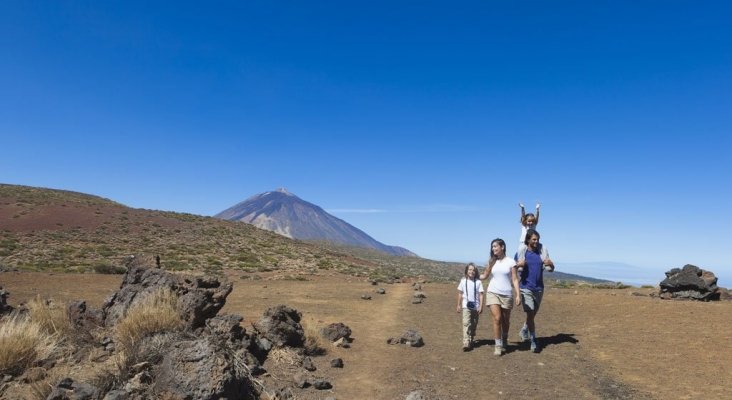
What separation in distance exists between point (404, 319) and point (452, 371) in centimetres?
586

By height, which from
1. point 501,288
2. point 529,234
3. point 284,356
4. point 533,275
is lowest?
point 284,356

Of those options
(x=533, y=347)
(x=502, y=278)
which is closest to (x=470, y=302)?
(x=502, y=278)

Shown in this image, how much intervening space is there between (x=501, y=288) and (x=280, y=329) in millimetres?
4095

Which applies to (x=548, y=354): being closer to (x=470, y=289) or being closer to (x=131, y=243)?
(x=470, y=289)

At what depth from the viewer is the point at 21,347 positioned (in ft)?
19.3

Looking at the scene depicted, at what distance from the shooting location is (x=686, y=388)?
6426mm

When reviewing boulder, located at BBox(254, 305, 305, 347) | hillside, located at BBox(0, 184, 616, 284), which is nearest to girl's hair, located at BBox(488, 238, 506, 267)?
boulder, located at BBox(254, 305, 305, 347)

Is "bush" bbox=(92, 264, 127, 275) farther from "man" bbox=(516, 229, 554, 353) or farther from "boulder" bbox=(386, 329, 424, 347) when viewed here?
"man" bbox=(516, 229, 554, 353)

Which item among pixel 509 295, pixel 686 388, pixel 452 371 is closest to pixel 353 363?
pixel 452 371

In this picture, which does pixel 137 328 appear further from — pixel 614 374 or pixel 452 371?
pixel 614 374

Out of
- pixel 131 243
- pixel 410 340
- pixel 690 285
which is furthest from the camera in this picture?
pixel 131 243

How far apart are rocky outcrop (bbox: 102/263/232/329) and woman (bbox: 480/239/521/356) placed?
4.87 m

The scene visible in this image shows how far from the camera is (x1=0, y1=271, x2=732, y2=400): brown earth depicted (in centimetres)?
654

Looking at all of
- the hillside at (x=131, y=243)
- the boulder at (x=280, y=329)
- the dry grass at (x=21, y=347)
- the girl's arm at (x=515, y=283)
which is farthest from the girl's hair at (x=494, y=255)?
the hillside at (x=131, y=243)
